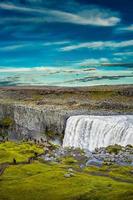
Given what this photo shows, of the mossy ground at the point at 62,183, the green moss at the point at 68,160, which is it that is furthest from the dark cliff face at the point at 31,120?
the mossy ground at the point at 62,183

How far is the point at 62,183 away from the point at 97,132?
20575mm

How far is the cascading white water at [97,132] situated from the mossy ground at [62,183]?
8.87m

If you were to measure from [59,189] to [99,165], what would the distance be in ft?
27.5

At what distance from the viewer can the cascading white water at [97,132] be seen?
42875mm

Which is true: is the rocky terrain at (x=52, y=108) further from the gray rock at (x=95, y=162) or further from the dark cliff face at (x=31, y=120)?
the gray rock at (x=95, y=162)

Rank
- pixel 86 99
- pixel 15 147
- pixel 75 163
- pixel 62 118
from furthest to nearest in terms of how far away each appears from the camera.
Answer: pixel 86 99, pixel 62 118, pixel 15 147, pixel 75 163

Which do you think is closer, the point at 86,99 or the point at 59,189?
the point at 59,189

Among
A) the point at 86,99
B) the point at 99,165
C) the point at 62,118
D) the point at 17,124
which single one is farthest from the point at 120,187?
the point at 86,99

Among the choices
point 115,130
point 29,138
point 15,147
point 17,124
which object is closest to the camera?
point 115,130

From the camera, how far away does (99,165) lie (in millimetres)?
33812

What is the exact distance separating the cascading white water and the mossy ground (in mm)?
8868

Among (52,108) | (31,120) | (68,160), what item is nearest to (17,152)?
(68,160)

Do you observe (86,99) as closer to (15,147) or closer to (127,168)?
(15,147)

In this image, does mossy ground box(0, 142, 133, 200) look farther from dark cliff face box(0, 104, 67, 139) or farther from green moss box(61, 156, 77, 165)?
dark cliff face box(0, 104, 67, 139)
